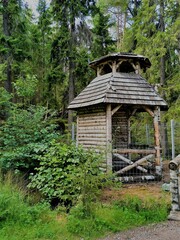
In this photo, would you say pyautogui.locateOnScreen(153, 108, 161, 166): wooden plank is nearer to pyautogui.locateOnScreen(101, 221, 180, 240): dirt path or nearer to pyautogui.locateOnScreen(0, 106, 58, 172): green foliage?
pyautogui.locateOnScreen(0, 106, 58, 172): green foliage

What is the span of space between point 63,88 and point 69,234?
13.9 metres

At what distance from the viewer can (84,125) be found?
375 inches

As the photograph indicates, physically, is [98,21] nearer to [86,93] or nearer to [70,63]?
[70,63]

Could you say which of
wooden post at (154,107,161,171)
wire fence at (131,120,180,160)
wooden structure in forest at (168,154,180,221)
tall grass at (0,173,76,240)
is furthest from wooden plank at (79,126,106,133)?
tall grass at (0,173,76,240)

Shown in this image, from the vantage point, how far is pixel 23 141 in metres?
8.06

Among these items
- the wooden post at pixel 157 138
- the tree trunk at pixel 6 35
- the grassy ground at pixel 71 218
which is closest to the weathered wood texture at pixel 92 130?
the wooden post at pixel 157 138

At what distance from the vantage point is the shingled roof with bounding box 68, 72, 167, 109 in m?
7.95

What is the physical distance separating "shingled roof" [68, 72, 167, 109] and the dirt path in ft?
13.0

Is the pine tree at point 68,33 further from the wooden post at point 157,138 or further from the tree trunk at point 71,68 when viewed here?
the wooden post at point 157,138

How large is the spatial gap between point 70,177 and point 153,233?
68.4 inches

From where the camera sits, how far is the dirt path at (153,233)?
165 inches

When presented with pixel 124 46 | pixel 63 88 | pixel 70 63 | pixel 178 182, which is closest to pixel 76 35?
pixel 70 63

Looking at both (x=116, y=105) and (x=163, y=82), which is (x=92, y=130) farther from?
(x=163, y=82)

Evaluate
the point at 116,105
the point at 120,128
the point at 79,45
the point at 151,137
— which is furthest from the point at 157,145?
the point at 79,45
